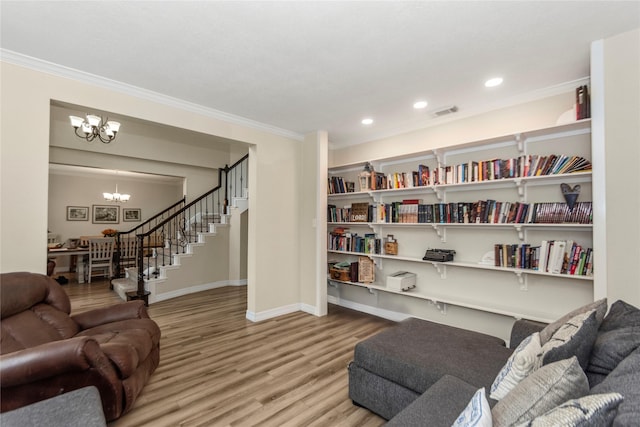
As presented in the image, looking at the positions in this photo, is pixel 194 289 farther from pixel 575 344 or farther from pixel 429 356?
pixel 575 344

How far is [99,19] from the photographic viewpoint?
194 centimetres

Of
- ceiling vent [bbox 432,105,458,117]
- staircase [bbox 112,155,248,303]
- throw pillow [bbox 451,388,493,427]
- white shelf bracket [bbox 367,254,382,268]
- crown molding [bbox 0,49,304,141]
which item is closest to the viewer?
throw pillow [bbox 451,388,493,427]

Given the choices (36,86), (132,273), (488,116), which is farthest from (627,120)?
(132,273)

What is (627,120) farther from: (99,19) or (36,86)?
(36,86)

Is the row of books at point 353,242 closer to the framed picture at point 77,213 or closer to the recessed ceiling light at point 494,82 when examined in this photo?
the recessed ceiling light at point 494,82

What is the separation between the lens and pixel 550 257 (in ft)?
8.86

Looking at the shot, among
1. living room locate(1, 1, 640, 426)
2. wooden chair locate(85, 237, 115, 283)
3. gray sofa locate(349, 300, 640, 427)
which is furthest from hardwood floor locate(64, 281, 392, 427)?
wooden chair locate(85, 237, 115, 283)

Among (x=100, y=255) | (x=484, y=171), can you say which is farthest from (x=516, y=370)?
(x=100, y=255)

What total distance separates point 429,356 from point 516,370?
62cm

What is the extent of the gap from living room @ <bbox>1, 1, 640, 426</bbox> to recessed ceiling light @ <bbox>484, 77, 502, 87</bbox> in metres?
0.53

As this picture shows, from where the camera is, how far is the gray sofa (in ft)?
3.22

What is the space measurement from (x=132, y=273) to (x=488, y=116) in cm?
650

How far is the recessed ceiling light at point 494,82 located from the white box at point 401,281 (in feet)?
7.58

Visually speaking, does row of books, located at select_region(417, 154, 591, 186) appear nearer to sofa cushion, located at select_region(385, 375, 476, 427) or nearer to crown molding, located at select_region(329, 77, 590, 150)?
crown molding, located at select_region(329, 77, 590, 150)
